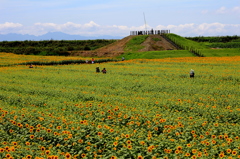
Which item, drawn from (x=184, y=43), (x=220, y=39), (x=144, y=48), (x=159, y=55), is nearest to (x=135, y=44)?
(x=144, y=48)

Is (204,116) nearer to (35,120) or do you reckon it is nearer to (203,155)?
(203,155)

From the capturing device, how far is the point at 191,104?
69.2ft

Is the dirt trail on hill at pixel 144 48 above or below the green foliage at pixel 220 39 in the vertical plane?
below

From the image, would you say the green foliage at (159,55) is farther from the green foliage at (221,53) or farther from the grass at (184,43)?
the grass at (184,43)

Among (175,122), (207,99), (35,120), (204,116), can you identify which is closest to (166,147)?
(175,122)

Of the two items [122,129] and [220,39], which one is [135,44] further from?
[122,129]

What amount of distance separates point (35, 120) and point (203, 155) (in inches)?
384

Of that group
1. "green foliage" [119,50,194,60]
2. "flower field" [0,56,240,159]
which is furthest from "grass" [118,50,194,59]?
"flower field" [0,56,240,159]

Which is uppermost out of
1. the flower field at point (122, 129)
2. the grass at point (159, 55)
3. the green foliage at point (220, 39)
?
the green foliage at point (220, 39)

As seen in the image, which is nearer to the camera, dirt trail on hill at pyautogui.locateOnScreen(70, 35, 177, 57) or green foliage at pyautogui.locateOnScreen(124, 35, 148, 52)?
dirt trail on hill at pyautogui.locateOnScreen(70, 35, 177, 57)

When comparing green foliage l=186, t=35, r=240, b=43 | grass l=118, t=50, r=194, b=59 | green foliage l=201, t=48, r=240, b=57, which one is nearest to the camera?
grass l=118, t=50, r=194, b=59

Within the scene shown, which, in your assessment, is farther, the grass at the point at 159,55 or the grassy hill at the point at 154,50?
the grassy hill at the point at 154,50

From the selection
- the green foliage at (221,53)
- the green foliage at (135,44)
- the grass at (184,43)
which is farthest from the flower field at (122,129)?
the grass at (184,43)

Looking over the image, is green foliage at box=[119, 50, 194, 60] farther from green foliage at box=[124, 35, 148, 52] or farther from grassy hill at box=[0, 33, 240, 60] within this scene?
green foliage at box=[124, 35, 148, 52]
